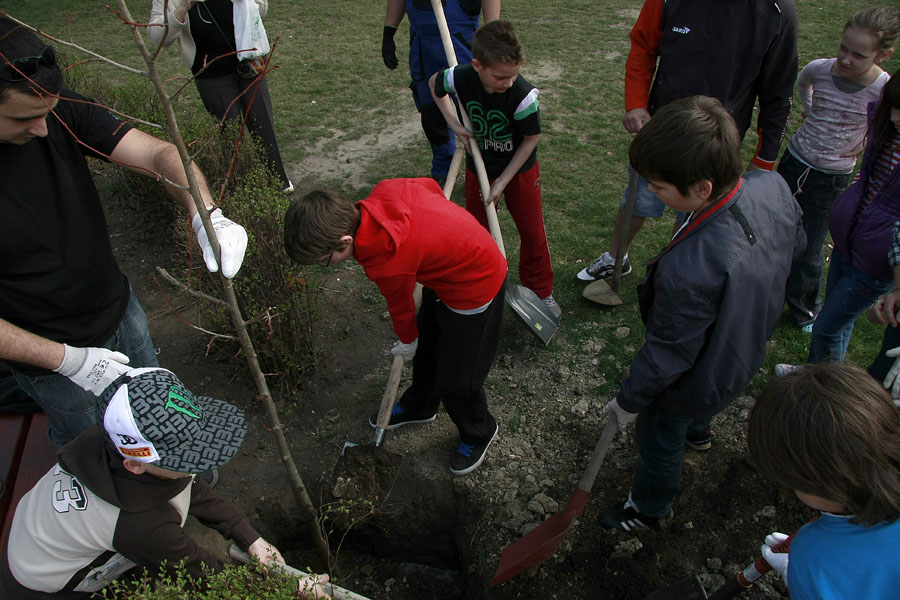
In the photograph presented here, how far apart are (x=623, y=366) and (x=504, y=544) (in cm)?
129

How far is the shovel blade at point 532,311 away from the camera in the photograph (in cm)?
342

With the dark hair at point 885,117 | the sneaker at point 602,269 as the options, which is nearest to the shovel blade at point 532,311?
the sneaker at point 602,269

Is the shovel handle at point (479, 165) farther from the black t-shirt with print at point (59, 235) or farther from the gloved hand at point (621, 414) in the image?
the black t-shirt with print at point (59, 235)

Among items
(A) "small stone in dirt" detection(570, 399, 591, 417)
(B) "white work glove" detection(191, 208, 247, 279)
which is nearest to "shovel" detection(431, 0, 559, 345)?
(A) "small stone in dirt" detection(570, 399, 591, 417)

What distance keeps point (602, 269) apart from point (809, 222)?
124cm

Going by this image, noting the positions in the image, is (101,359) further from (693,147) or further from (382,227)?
(693,147)

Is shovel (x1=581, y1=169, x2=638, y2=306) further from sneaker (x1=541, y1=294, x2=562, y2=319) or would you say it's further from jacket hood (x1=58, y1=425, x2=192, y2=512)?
jacket hood (x1=58, y1=425, x2=192, y2=512)

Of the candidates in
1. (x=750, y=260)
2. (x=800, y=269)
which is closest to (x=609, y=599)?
(x=750, y=260)

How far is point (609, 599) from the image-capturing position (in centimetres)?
247

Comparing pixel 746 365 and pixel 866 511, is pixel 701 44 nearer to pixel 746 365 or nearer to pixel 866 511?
pixel 746 365

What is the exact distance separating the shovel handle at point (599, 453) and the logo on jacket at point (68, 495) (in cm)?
184

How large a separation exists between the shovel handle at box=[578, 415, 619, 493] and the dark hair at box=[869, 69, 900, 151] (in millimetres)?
1601

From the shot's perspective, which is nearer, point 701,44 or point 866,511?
point 866,511

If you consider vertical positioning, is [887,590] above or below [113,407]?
below
